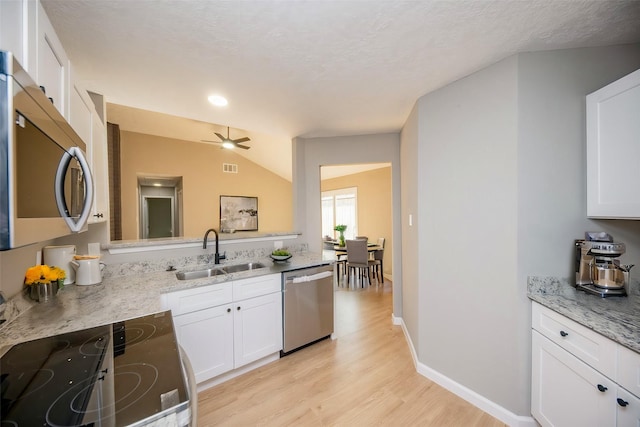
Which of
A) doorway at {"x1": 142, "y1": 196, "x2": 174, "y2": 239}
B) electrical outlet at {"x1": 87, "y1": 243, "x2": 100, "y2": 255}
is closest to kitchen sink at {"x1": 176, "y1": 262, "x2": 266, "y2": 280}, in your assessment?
electrical outlet at {"x1": 87, "y1": 243, "x2": 100, "y2": 255}

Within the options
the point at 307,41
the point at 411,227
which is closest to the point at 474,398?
the point at 411,227

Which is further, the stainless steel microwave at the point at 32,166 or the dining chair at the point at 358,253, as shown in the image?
the dining chair at the point at 358,253

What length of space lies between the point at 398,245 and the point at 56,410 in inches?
119

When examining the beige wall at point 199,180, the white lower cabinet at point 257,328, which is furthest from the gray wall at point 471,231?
the beige wall at point 199,180

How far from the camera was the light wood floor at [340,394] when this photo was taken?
5.60 ft

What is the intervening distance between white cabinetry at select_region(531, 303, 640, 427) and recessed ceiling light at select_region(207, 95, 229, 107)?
2783 millimetres

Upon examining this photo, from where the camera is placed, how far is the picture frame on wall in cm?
625

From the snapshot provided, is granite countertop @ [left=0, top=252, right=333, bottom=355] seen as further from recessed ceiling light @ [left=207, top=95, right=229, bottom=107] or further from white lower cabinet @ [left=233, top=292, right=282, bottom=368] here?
recessed ceiling light @ [left=207, top=95, right=229, bottom=107]

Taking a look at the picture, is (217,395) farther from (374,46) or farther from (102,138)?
(374,46)

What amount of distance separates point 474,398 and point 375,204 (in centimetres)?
442

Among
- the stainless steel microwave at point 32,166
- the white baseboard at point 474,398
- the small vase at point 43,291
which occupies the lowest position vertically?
the white baseboard at point 474,398

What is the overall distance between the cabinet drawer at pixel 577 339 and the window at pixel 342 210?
5025 mm

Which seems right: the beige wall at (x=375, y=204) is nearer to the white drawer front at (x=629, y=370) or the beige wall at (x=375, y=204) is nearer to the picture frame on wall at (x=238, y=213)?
the picture frame on wall at (x=238, y=213)

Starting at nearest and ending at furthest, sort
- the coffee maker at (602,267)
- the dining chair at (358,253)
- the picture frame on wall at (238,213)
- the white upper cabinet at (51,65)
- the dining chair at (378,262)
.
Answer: the white upper cabinet at (51,65) < the coffee maker at (602,267) < the dining chair at (358,253) < the dining chair at (378,262) < the picture frame on wall at (238,213)
